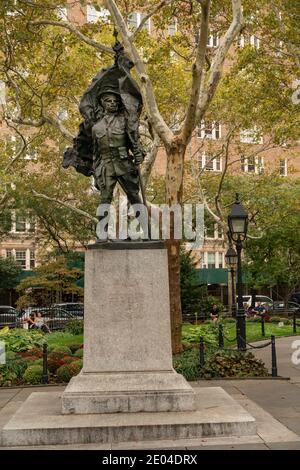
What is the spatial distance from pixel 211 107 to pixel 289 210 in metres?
8.84

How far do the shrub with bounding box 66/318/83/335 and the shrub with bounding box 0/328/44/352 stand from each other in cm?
614

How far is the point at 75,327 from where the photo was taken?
26891 mm

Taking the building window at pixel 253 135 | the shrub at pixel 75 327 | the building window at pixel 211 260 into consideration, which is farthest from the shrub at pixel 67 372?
the building window at pixel 211 260

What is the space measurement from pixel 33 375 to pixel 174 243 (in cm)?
534

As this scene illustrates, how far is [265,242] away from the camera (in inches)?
1516

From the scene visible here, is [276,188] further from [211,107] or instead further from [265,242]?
[211,107]

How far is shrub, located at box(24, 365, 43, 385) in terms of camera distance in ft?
46.2

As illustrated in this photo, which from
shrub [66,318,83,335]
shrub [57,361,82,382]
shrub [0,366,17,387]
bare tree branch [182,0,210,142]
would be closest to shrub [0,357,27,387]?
shrub [0,366,17,387]

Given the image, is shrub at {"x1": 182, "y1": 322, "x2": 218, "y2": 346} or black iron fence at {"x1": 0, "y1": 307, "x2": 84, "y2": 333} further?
black iron fence at {"x1": 0, "y1": 307, "x2": 84, "y2": 333}

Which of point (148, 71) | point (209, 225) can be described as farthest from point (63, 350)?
point (209, 225)

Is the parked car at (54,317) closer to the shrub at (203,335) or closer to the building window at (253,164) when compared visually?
the shrub at (203,335)

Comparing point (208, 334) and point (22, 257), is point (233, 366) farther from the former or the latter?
point (22, 257)

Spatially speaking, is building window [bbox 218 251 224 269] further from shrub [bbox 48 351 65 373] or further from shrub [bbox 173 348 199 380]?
shrub [bbox 48 351 65 373]

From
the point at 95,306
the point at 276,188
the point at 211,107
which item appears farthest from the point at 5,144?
the point at 95,306
